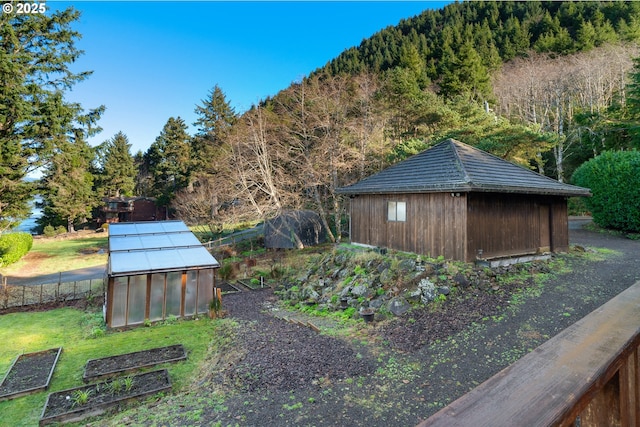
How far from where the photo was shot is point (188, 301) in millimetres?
9547

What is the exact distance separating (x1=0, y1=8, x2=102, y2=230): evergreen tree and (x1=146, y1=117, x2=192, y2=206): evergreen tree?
14953 mm

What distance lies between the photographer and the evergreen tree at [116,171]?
130 feet

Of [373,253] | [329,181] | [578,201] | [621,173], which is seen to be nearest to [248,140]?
[329,181]

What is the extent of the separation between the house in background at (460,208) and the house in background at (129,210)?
1303 inches

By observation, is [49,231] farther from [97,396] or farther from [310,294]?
[97,396]

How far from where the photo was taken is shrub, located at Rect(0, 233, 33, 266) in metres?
18.0

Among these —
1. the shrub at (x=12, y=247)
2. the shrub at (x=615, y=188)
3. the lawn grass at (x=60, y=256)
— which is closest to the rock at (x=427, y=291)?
the shrub at (x=615, y=188)

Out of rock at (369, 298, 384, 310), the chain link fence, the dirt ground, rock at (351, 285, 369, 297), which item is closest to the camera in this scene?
the dirt ground

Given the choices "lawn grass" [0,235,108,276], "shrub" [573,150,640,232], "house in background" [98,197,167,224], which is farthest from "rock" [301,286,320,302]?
"house in background" [98,197,167,224]

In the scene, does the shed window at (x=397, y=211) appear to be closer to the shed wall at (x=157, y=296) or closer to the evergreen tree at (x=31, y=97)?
the shed wall at (x=157, y=296)

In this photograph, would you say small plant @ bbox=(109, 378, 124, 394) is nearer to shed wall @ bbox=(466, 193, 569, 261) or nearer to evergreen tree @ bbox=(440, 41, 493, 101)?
shed wall @ bbox=(466, 193, 569, 261)

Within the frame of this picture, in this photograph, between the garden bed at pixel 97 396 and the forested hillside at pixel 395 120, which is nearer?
the garden bed at pixel 97 396

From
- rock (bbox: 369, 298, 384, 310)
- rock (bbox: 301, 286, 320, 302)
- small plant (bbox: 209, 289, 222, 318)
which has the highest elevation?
rock (bbox: 369, 298, 384, 310)

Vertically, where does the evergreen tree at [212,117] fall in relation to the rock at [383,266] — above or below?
above
